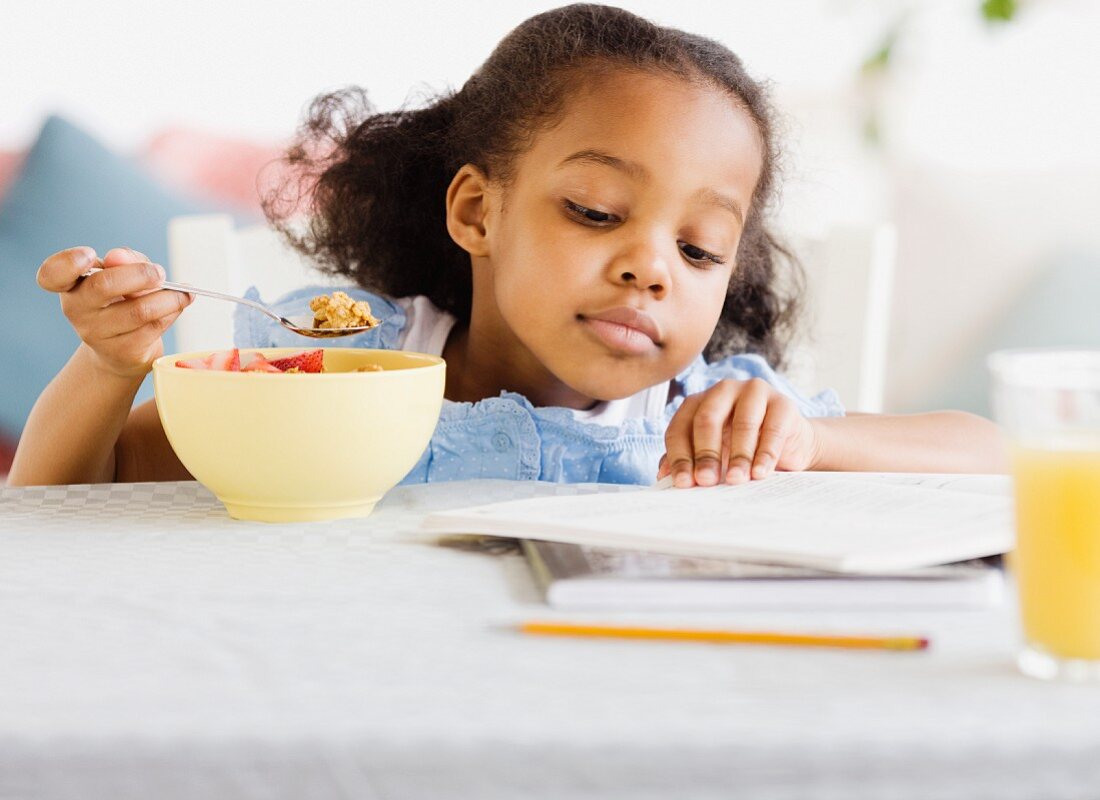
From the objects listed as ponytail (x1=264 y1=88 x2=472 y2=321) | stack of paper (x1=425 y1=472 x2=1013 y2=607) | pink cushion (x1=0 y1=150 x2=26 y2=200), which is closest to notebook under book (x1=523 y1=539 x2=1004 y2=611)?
stack of paper (x1=425 y1=472 x2=1013 y2=607)

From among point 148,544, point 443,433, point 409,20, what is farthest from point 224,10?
point 148,544

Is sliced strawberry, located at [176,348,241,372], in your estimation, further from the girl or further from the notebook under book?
the notebook under book

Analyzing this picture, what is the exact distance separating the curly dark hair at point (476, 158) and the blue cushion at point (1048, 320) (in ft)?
3.32

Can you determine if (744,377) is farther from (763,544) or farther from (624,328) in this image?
(763,544)

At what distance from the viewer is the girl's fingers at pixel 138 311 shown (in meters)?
0.91

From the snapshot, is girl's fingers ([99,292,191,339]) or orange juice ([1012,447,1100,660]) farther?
girl's fingers ([99,292,191,339])

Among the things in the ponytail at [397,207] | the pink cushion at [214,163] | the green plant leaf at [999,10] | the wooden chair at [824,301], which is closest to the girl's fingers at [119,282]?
the ponytail at [397,207]

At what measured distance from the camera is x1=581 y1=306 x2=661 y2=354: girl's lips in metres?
1.08

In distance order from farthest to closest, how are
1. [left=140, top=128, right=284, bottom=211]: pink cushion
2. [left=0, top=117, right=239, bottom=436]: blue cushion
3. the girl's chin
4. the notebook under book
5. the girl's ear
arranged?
[left=140, top=128, right=284, bottom=211]: pink cushion, [left=0, top=117, right=239, bottom=436]: blue cushion, the girl's ear, the girl's chin, the notebook under book

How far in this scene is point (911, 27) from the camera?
268 centimetres

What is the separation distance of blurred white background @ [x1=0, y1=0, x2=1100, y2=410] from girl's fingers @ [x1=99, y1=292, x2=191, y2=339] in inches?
63.4

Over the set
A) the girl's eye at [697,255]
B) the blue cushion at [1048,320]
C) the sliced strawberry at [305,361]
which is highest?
the girl's eye at [697,255]

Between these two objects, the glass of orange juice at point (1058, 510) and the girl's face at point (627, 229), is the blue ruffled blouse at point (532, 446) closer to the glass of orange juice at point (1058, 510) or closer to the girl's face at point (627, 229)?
the girl's face at point (627, 229)

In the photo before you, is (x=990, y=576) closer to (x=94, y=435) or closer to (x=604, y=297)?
(x=604, y=297)
